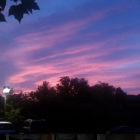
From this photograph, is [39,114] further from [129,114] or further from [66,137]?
[66,137]

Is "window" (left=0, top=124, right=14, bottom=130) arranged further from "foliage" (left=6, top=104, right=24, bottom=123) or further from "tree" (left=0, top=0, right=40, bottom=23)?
"tree" (left=0, top=0, right=40, bottom=23)

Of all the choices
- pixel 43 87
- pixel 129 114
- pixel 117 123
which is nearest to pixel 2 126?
pixel 117 123

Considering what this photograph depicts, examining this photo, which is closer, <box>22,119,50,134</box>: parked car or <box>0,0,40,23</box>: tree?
<box>0,0,40,23</box>: tree

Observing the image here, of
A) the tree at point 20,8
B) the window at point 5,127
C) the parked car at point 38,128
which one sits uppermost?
the tree at point 20,8

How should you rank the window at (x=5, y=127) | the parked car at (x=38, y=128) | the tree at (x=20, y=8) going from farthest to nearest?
1. the parked car at (x=38, y=128)
2. the window at (x=5, y=127)
3. the tree at (x=20, y=8)

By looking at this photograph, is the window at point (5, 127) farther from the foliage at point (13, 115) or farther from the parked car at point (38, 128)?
the foliage at point (13, 115)

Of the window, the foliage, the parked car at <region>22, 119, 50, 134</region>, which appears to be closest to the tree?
the window

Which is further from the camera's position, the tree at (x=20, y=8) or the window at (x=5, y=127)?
the window at (x=5, y=127)

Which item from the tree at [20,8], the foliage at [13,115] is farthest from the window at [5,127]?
the tree at [20,8]

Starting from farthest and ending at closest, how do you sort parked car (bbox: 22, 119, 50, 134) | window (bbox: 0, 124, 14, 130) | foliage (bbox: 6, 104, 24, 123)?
foliage (bbox: 6, 104, 24, 123), parked car (bbox: 22, 119, 50, 134), window (bbox: 0, 124, 14, 130)

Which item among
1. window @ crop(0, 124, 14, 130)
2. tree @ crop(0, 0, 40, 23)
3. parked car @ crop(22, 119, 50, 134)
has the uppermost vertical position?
tree @ crop(0, 0, 40, 23)

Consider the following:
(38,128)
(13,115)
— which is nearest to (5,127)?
(38,128)

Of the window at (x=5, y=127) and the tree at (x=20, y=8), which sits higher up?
the tree at (x=20, y=8)

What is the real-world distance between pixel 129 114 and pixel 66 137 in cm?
3060
